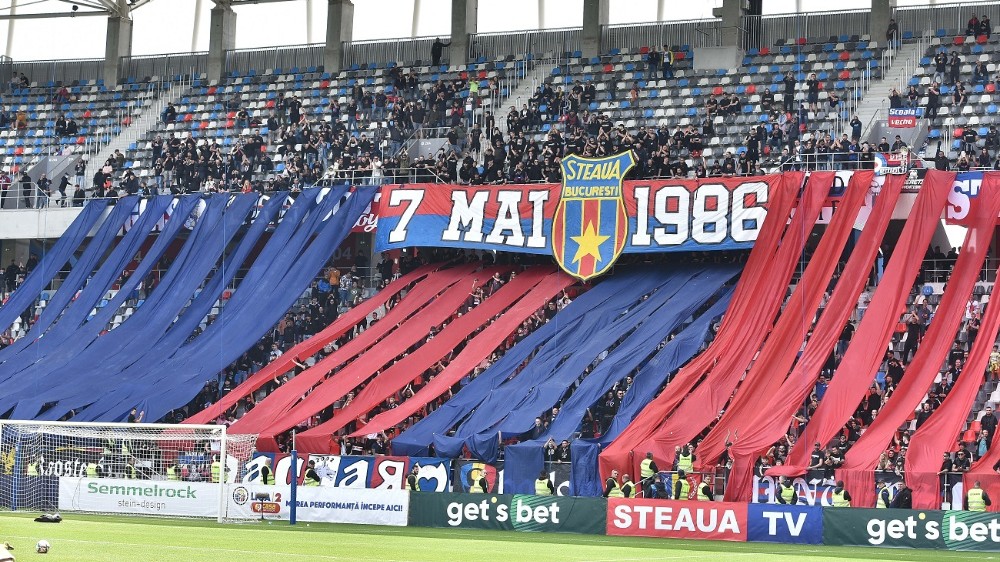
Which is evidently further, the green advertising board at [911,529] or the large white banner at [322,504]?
the large white banner at [322,504]

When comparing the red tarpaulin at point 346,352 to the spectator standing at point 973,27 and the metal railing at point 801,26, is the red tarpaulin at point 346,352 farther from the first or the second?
the spectator standing at point 973,27

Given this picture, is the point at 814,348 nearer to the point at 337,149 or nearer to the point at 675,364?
the point at 675,364

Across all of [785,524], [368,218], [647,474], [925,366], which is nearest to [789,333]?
[925,366]

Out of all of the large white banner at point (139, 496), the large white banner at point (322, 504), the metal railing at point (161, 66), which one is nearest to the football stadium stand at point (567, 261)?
the large white banner at point (322, 504)

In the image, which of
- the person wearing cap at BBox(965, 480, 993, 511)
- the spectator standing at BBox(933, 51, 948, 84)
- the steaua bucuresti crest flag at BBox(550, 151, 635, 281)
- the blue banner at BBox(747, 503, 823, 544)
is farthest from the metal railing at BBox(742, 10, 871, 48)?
the blue banner at BBox(747, 503, 823, 544)

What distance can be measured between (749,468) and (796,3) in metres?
21.1

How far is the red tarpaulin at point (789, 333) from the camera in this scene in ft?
102

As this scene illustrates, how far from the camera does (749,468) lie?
29.8 m

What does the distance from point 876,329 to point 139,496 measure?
1495 cm

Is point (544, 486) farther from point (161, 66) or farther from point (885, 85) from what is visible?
point (161, 66)

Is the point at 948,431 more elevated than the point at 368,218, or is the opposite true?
the point at 368,218

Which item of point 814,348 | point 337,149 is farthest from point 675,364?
point 337,149

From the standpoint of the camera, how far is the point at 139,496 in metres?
31.0

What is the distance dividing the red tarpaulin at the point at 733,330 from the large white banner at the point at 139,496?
24.7 ft
